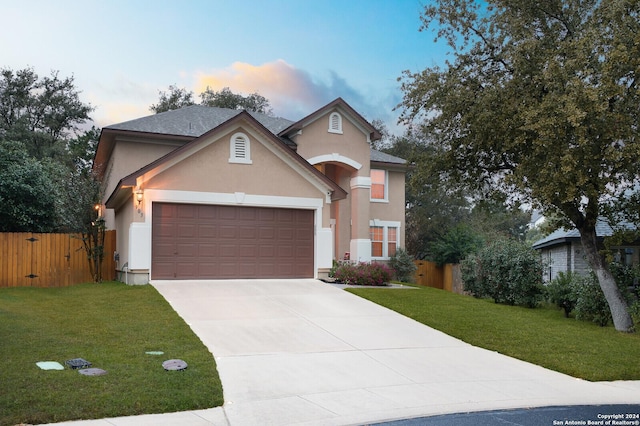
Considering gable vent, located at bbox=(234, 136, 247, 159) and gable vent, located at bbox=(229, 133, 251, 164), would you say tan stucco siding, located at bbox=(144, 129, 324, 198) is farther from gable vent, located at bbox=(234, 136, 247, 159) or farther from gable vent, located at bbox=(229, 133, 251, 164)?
gable vent, located at bbox=(234, 136, 247, 159)

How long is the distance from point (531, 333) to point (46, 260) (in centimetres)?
1596

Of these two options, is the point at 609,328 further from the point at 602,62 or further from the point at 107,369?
the point at 107,369

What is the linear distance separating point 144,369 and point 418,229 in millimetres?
32470

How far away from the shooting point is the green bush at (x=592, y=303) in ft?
49.5

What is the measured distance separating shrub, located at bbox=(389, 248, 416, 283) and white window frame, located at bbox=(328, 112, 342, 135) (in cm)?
647

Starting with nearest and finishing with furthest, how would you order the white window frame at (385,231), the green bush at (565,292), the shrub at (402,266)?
the green bush at (565,292)
the shrub at (402,266)
the white window frame at (385,231)

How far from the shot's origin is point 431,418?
22.9 ft

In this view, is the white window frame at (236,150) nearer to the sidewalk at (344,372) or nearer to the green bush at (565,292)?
the sidewalk at (344,372)

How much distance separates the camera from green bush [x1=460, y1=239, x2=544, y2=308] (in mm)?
18375

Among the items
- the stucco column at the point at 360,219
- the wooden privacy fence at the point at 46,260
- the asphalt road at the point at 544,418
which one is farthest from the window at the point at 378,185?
the asphalt road at the point at 544,418

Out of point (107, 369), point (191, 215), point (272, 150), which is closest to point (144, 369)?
point (107, 369)

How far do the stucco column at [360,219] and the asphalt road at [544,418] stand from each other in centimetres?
1715

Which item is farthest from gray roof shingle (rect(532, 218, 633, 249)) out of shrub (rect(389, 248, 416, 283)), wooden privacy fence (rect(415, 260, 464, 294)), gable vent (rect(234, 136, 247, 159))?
gable vent (rect(234, 136, 247, 159))

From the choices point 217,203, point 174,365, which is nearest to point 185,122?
point 217,203
